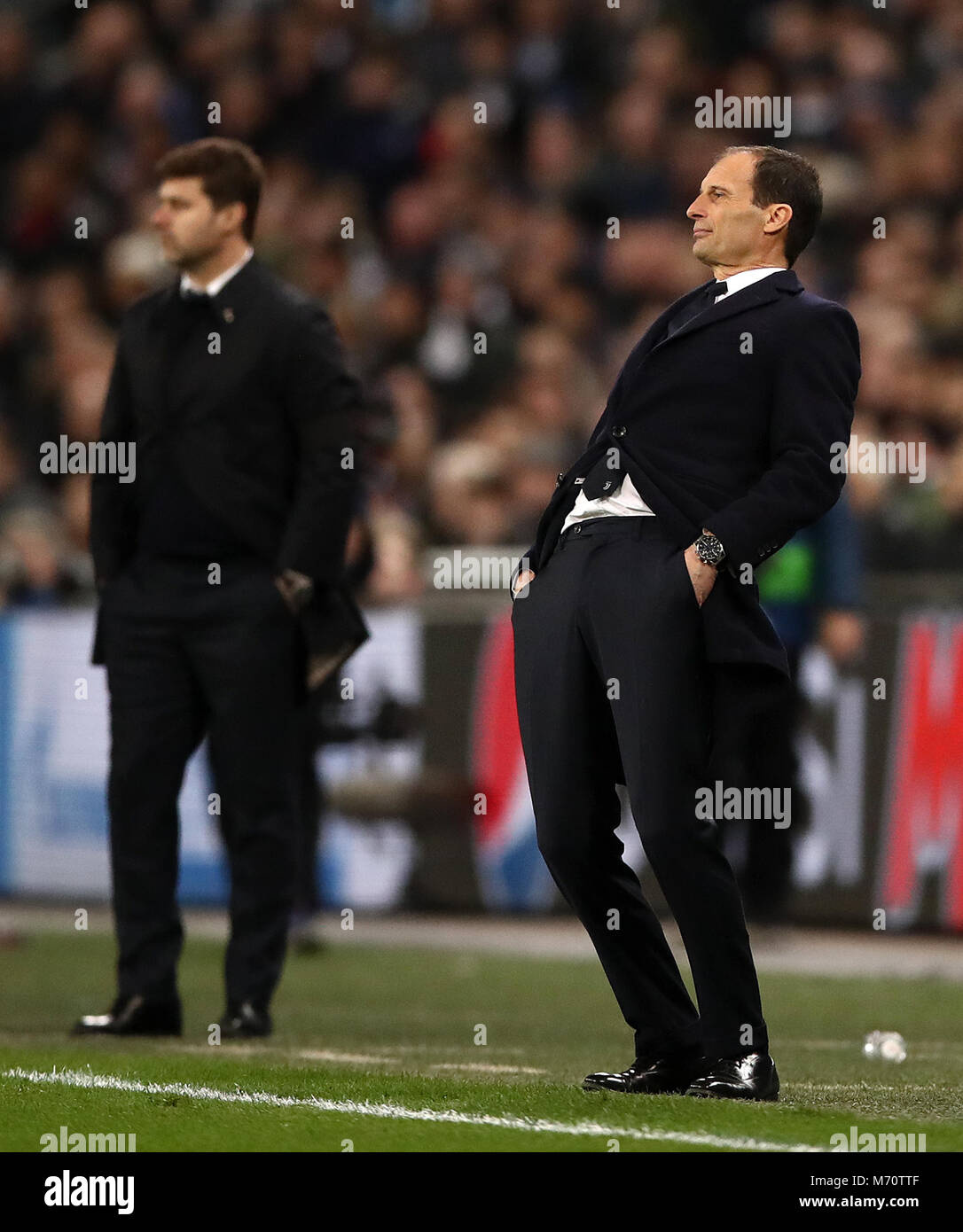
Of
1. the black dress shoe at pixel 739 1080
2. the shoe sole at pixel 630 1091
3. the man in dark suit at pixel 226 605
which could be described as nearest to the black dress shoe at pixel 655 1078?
the shoe sole at pixel 630 1091

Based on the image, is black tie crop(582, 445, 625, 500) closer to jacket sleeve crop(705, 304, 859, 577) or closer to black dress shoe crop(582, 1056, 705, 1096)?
jacket sleeve crop(705, 304, 859, 577)

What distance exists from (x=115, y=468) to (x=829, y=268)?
716 centimetres

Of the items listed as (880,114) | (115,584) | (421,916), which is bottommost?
(421,916)

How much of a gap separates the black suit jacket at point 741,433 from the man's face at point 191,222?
2183mm

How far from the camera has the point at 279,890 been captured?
271 inches

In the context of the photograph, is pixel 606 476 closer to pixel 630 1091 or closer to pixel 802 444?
pixel 802 444

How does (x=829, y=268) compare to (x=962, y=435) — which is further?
(x=829, y=268)

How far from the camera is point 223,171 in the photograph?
277 inches

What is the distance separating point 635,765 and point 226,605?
2.10 m

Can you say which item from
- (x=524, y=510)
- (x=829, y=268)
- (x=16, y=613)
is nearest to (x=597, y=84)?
(x=829, y=268)

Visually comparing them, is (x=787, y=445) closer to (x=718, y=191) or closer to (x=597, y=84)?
(x=718, y=191)

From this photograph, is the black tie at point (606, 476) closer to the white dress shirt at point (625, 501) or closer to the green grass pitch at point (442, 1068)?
the white dress shirt at point (625, 501)

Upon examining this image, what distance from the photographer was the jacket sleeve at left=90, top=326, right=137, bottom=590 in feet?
22.6

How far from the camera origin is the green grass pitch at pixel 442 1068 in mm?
4539
